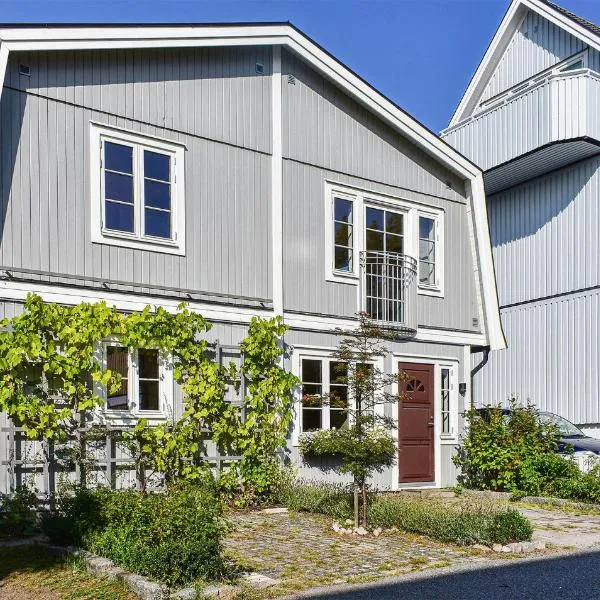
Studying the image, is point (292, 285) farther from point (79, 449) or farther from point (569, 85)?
point (569, 85)

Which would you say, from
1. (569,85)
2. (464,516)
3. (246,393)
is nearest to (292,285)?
(246,393)

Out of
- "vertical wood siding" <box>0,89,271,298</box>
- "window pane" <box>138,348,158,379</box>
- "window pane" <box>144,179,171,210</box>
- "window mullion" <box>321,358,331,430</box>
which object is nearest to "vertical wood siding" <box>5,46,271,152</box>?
"vertical wood siding" <box>0,89,271,298</box>

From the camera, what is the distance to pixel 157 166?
12508 mm

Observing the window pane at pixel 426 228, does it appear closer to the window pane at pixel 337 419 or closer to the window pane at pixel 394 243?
the window pane at pixel 394 243

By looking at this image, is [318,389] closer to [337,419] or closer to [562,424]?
[337,419]

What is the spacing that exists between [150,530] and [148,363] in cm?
445

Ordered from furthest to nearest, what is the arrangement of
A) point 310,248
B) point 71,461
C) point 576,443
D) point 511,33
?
point 511,33 < point 576,443 < point 310,248 < point 71,461

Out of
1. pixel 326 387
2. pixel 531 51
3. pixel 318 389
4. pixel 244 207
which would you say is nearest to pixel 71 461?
pixel 318 389

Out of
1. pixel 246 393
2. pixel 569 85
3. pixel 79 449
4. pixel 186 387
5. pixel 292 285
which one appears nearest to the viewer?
pixel 79 449

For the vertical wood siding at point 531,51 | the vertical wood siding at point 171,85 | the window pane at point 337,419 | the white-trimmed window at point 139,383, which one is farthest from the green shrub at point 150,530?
the vertical wood siding at point 531,51

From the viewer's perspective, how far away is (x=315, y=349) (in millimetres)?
14023

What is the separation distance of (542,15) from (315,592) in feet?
59.3

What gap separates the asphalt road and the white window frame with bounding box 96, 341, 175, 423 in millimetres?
5069

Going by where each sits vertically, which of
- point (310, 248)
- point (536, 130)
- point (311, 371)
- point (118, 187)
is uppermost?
point (536, 130)
